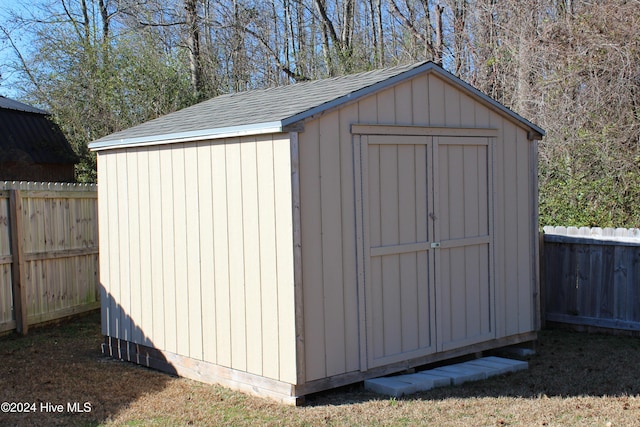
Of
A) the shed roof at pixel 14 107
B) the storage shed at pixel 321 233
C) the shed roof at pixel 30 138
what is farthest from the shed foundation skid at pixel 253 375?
the shed roof at pixel 14 107

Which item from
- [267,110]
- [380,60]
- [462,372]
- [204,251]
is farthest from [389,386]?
A: [380,60]

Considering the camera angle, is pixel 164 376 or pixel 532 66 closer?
pixel 164 376

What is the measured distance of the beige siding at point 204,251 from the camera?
232 inches

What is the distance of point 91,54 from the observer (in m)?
15.1

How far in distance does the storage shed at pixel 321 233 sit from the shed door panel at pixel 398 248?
0.6 inches

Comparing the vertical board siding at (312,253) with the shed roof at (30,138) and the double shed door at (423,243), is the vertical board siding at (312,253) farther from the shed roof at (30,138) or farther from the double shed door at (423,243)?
the shed roof at (30,138)

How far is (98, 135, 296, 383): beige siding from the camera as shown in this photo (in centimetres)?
589

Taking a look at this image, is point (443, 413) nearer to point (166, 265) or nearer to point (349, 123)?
point (349, 123)

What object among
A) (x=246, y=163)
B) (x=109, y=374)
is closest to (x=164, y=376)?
(x=109, y=374)

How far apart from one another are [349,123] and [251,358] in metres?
2.16

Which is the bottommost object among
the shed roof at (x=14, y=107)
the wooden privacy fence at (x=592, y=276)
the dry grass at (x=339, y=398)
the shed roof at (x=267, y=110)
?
the dry grass at (x=339, y=398)

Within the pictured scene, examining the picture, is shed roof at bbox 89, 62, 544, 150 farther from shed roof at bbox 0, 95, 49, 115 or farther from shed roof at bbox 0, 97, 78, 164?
shed roof at bbox 0, 95, 49, 115

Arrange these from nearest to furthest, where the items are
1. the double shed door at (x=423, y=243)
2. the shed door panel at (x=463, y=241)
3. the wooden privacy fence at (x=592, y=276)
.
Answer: the double shed door at (x=423, y=243), the shed door panel at (x=463, y=241), the wooden privacy fence at (x=592, y=276)

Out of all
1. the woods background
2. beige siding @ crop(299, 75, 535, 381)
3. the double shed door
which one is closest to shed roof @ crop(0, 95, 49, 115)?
the woods background
